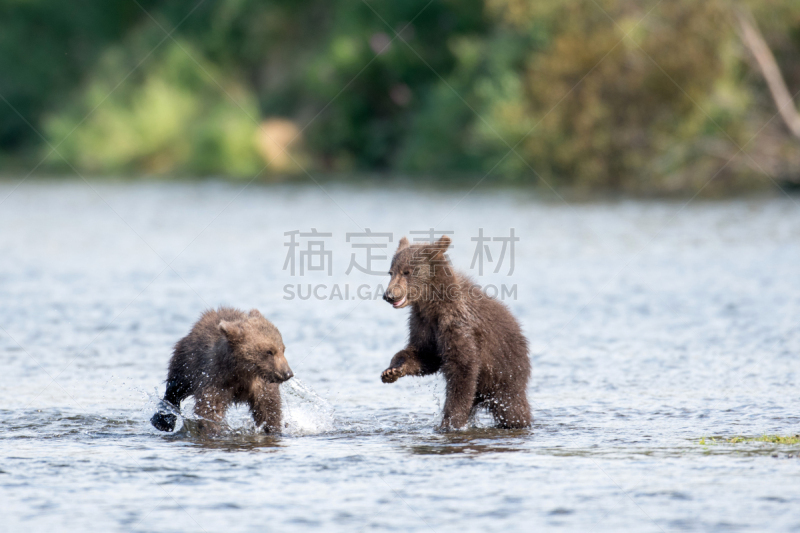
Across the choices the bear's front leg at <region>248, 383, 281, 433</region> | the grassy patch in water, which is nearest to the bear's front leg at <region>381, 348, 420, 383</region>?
the bear's front leg at <region>248, 383, 281, 433</region>

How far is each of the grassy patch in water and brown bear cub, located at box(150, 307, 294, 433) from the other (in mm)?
2965

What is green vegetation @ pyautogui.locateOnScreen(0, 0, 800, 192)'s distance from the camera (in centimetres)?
2772

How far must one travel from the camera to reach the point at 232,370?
26.1 ft

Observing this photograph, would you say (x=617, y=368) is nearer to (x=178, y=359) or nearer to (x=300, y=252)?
(x=178, y=359)

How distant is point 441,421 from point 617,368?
2.71 m

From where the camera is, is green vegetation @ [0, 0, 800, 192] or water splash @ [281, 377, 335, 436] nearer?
water splash @ [281, 377, 335, 436]

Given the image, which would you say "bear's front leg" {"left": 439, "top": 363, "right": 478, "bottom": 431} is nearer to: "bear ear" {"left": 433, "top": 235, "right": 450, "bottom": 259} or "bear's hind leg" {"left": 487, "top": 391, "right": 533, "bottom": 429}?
"bear's hind leg" {"left": 487, "top": 391, "right": 533, "bottom": 429}

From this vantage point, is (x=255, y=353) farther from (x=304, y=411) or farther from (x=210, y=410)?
(x=304, y=411)

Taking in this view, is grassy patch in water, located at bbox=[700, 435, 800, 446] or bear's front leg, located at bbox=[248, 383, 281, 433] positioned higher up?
Answer: bear's front leg, located at bbox=[248, 383, 281, 433]

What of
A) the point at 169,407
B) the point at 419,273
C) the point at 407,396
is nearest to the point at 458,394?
the point at 419,273

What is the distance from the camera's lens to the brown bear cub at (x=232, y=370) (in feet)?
26.1

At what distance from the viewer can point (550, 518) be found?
5.85 metres

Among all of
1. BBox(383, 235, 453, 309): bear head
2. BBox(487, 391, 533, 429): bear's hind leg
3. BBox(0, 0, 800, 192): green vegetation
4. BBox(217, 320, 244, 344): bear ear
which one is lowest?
BBox(487, 391, 533, 429): bear's hind leg

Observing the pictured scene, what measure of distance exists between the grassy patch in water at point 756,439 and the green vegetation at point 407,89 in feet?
65.9
